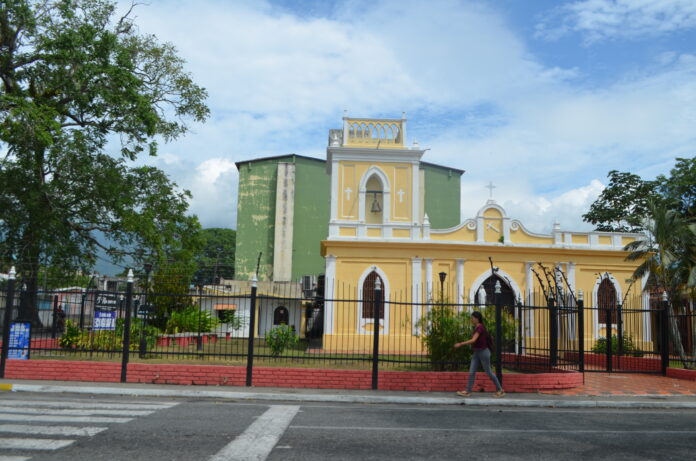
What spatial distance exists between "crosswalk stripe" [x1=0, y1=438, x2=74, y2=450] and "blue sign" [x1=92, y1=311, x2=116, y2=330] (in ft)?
25.2

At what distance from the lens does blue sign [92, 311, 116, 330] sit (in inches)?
549

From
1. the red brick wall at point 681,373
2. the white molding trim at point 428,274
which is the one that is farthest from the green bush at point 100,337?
the red brick wall at point 681,373

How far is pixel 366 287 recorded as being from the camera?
23297mm

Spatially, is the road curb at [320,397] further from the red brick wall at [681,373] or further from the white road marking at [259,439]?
the red brick wall at [681,373]

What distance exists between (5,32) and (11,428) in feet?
60.8

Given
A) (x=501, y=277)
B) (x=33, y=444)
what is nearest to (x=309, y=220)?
(x=501, y=277)

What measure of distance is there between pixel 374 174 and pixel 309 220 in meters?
20.8

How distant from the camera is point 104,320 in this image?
14.0m

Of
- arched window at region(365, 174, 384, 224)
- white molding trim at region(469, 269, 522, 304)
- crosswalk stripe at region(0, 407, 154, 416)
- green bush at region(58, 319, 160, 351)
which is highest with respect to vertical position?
arched window at region(365, 174, 384, 224)

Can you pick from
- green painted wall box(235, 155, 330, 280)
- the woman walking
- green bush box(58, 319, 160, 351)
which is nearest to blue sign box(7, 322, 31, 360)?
green bush box(58, 319, 160, 351)

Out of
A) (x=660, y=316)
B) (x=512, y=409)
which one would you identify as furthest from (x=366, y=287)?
(x=512, y=409)

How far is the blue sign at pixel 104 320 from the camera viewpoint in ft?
45.7

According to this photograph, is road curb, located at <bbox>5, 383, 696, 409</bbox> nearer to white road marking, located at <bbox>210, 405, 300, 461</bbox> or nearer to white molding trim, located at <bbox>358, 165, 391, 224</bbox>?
white road marking, located at <bbox>210, 405, 300, 461</bbox>

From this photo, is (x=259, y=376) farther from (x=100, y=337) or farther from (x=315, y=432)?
(x=100, y=337)
